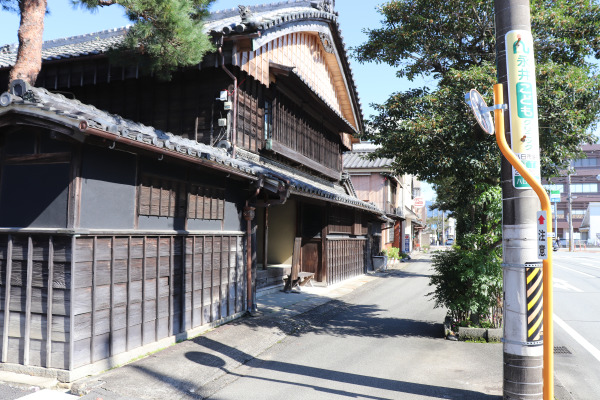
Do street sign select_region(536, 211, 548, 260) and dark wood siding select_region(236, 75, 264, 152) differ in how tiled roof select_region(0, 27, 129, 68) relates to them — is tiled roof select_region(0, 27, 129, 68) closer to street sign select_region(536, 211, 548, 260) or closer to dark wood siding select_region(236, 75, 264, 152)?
dark wood siding select_region(236, 75, 264, 152)

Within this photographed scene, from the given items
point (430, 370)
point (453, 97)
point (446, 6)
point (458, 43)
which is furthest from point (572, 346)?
point (446, 6)

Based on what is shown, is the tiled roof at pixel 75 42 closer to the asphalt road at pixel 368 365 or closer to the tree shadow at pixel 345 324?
the tree shadow at pixel 345 324

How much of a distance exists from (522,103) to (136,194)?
631 centimetres

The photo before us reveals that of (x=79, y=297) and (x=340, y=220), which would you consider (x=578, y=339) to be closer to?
(x=79, y=297)

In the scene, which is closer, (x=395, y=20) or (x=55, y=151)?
(x=55, y=151)

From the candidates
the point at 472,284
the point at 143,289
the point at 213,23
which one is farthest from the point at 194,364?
the point at 213,23

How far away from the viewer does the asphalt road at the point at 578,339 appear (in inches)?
271

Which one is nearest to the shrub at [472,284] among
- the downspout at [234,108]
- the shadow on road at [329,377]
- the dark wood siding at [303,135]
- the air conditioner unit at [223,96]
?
the shadow on road at [329,377]

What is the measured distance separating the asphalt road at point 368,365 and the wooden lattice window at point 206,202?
322 centimetres

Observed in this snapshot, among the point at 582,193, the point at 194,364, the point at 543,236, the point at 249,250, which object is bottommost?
the point at 194,364

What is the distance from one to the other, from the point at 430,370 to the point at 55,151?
23.6ft

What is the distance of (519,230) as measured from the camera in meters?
5.73

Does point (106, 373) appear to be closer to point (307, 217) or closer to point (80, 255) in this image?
point (80, 255)

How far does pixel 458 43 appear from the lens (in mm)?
10969
